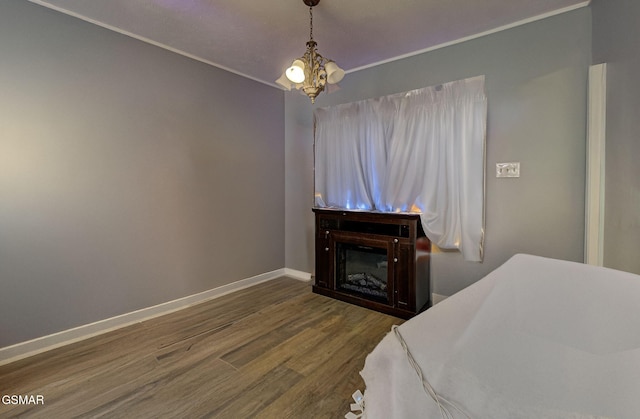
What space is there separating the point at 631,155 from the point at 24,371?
157 inches

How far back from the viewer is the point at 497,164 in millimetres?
2455

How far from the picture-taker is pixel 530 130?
231 cm

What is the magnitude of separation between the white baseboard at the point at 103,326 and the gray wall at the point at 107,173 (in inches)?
2.3

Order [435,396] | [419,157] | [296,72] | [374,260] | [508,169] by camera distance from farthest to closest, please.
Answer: [374,260] < [419,157] < [508,169] < [296,72] < [435,396]

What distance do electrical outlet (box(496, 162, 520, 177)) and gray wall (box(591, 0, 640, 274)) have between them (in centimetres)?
56

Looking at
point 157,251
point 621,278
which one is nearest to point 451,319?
point 621,278

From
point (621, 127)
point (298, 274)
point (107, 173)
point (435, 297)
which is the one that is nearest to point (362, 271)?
point (435, 297)

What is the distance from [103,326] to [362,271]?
2.46 metres

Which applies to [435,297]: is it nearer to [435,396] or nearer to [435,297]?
[435,297]

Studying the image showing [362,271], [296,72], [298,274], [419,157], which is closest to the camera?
[296,72]

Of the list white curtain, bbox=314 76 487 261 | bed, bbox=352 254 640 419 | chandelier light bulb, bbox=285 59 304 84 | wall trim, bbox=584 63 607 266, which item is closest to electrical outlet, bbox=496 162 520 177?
white curtain, bbox=314 76 487 261

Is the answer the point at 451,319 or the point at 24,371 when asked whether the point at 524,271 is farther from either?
the point at 24,371

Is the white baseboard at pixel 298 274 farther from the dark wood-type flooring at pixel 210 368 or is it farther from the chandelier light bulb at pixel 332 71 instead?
the chandelier light bulb at pixel 332 71

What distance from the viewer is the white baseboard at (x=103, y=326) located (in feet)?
6.72
